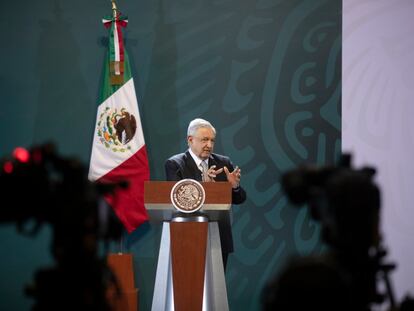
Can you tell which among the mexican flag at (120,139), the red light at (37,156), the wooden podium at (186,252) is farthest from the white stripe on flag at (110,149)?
the red light at (37,156)

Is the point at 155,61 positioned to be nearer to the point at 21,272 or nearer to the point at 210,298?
the point at 21,272

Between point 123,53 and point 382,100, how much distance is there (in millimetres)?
2641

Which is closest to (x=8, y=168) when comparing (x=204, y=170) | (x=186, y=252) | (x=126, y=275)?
(x=186, y=252)

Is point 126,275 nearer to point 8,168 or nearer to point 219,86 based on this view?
point 219,86

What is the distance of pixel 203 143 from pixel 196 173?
0.77 feet

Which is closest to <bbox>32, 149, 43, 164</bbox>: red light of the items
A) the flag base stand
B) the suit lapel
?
the suit lapel

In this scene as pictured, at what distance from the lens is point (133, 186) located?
243 inches

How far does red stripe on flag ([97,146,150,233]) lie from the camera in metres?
6.10

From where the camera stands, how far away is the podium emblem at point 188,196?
3955 millimetres

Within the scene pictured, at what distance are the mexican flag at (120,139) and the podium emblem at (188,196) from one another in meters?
2.19

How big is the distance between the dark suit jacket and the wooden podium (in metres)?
0.37

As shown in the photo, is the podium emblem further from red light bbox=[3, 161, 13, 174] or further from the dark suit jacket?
red light bbox=[3, 161, 13, 174]

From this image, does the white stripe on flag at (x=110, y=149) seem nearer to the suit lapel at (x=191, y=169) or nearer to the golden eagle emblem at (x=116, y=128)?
the golden eagle emblem at (x=116, y=128)

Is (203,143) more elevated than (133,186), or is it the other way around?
(203,143)
